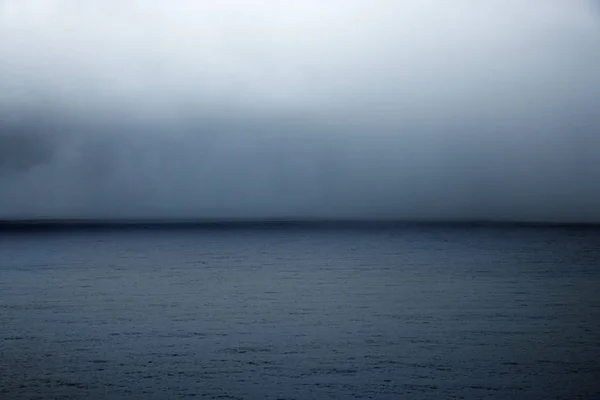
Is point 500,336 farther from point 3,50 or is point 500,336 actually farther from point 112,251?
point 3,50

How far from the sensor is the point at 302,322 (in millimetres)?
3959

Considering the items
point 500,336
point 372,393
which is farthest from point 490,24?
point 372,393

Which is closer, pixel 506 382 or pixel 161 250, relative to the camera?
pixel 506 382

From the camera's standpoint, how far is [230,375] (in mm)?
2969

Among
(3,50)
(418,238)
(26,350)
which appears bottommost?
(26,350)

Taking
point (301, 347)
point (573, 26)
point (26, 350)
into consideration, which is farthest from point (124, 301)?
point (573, 26)

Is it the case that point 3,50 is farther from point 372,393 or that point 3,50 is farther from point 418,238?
point 372,393

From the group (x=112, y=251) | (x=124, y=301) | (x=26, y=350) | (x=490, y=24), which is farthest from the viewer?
(x=490, y=24)

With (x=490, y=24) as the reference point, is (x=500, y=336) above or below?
below

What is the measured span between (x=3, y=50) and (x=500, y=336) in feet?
23.3

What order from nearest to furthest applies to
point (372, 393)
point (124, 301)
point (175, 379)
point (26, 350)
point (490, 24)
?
1. point (372, 393)
2. point (175, 379)
3. point (26, 350)
4. point (124, 301)
5. point (490, 24)

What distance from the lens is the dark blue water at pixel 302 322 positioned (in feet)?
9.43

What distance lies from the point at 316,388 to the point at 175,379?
0.61m

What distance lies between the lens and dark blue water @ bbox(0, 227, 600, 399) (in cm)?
287
